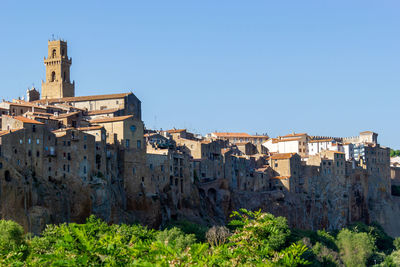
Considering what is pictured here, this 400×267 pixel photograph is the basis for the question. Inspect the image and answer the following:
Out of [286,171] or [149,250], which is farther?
[286,171]

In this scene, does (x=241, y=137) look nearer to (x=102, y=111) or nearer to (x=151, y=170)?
(x=102, y=111)

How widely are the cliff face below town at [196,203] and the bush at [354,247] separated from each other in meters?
9.28

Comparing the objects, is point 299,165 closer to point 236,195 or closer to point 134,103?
point 236,195

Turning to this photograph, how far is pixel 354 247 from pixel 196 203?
26.6 m


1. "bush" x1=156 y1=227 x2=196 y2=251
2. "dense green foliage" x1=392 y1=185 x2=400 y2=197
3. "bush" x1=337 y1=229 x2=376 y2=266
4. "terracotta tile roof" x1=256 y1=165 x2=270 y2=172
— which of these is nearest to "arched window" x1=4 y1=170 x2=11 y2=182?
"bush" x1=156 y1=227 x2=196 y2=251

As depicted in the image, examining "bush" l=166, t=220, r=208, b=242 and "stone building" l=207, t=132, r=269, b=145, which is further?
"stone building" l=207, t=132, r=269, b=145

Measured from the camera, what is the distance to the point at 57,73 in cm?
13838

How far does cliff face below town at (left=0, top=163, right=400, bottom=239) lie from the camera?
81.4 meters

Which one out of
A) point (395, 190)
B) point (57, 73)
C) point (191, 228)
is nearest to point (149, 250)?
point (191, 228)

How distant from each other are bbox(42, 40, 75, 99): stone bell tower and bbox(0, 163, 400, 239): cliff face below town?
127 feet

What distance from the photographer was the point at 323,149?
145625 millimetres

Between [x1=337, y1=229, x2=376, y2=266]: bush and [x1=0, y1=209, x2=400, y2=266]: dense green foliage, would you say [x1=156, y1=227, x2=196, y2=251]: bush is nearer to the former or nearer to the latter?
[x1=0, y1=209, x2=400, y2=266]: dense green foliage

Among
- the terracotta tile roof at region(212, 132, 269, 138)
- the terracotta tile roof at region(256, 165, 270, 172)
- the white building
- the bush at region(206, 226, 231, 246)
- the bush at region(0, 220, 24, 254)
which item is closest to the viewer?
the bush at region(0, 220, 24, 254)

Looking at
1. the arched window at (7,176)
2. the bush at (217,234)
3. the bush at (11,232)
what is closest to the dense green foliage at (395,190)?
the bush at (217,234)
